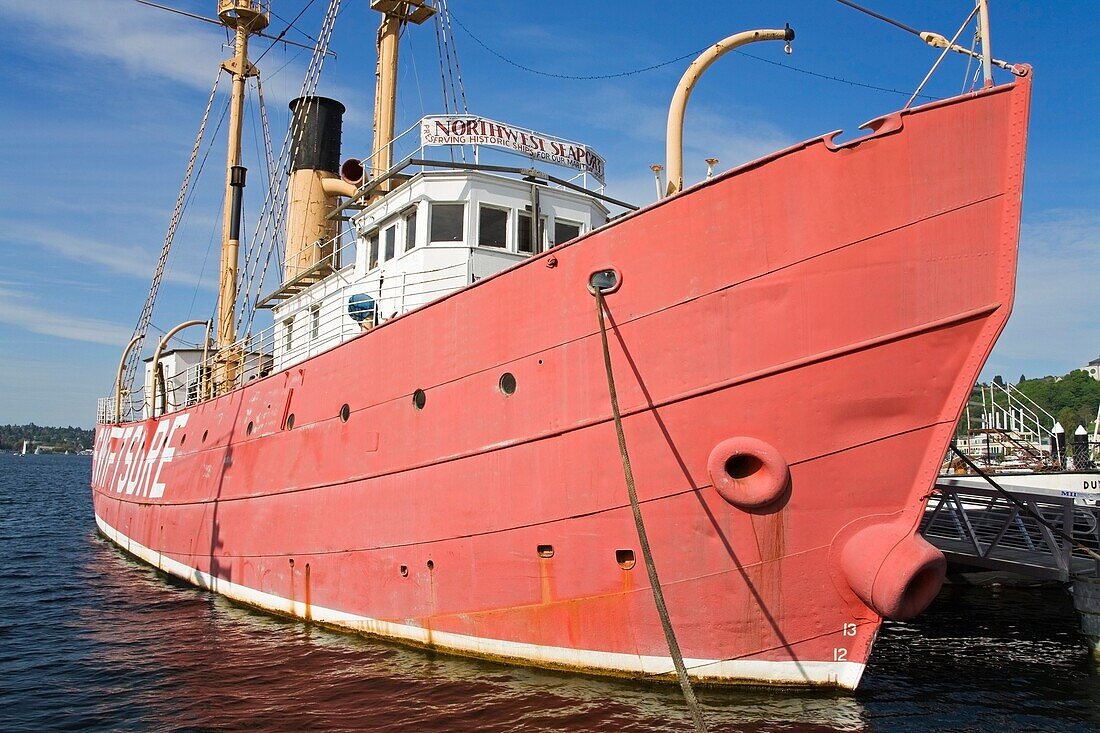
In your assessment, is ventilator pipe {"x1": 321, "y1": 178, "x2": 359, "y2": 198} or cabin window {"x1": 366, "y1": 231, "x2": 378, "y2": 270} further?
ventilator pipe {"x1": 321, "y1": 178, "x2": 359, "y2": 198}

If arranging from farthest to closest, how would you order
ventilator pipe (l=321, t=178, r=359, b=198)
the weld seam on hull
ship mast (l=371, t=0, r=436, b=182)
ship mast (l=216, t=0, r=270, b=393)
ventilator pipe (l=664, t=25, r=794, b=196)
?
ship mast (l=216, t=0, r=270, b=393), ventilator pipe (l=321, t=178, r=359, b=198), ship mast (l=371, t=0, r=436, b=182), ventilator pipe (l=664, t=25, r=794, b=196), the weld seam on hull

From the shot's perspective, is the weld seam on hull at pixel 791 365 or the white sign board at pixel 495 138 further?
the white sign board at pixel 495 138

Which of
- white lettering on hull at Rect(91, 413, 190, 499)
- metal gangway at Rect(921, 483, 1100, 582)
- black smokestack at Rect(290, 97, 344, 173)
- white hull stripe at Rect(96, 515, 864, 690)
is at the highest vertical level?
black smokestack at Rect(290, 97, 344, 173)

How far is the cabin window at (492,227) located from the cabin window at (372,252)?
7.39 feet

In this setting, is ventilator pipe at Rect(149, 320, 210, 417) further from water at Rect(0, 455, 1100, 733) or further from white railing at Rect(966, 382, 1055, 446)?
white railing at Rect(966, 382, 1055, 446)

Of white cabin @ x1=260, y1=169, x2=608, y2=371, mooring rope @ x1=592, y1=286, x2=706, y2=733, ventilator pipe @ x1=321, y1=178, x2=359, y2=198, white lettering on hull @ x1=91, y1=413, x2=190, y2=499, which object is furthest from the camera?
ventilator pipe @ x1=321, y1=178, x2=359, y2=198

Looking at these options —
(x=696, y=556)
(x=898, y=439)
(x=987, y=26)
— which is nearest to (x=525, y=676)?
(x=696, y=556)

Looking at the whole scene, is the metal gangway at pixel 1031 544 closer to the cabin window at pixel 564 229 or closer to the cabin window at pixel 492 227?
the cabin window at pixel 564 229

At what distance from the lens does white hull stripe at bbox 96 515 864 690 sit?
6.21 m

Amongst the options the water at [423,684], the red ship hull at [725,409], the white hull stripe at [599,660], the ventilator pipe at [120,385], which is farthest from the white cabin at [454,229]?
the ventilator pipe at [120,385]

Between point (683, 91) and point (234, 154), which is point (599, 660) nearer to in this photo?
point (683, 91)

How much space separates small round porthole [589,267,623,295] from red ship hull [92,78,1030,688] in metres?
0.09

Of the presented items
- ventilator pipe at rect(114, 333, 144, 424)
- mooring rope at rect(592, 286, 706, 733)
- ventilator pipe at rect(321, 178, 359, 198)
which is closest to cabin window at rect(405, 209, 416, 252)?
mooring rope at rect(592, 286, 706, 733)

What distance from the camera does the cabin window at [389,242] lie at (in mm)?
10882
